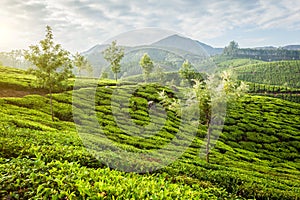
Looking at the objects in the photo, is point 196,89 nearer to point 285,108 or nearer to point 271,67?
point 285,108

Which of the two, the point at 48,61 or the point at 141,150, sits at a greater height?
the point at 48,61

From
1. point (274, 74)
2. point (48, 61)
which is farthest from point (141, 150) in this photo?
point (274, 74)

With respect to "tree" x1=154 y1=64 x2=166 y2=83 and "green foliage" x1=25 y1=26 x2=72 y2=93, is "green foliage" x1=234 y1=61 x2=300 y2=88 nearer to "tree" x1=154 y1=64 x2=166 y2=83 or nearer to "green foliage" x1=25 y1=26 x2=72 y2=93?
"tree" x1=154 y1=64 x2=166 y2=83

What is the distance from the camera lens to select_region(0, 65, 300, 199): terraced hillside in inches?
207

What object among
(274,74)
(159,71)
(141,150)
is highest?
(274,74)

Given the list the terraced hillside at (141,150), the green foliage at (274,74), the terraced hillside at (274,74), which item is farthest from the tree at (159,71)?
the green foliage at (274,74)

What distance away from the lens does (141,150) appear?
18.2 meters

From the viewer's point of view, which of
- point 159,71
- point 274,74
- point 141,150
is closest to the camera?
point 141,150

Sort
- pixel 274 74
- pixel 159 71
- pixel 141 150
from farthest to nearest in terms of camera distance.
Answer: pixel 274 74 < pixel 159 71 < pixel 141 150

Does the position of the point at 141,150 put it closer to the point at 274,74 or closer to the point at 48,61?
the point at 48,61

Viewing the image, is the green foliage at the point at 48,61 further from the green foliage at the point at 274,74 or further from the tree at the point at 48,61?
the green foliage at the point at 274,74

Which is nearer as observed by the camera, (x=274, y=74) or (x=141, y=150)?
(x=141, y=150)

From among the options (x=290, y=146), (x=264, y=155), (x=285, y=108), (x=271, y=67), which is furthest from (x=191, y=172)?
(x=271, y=67)

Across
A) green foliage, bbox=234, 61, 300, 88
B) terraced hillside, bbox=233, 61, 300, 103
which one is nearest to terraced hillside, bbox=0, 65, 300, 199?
terraced hillside, bbox=233, 61, 300, 103
